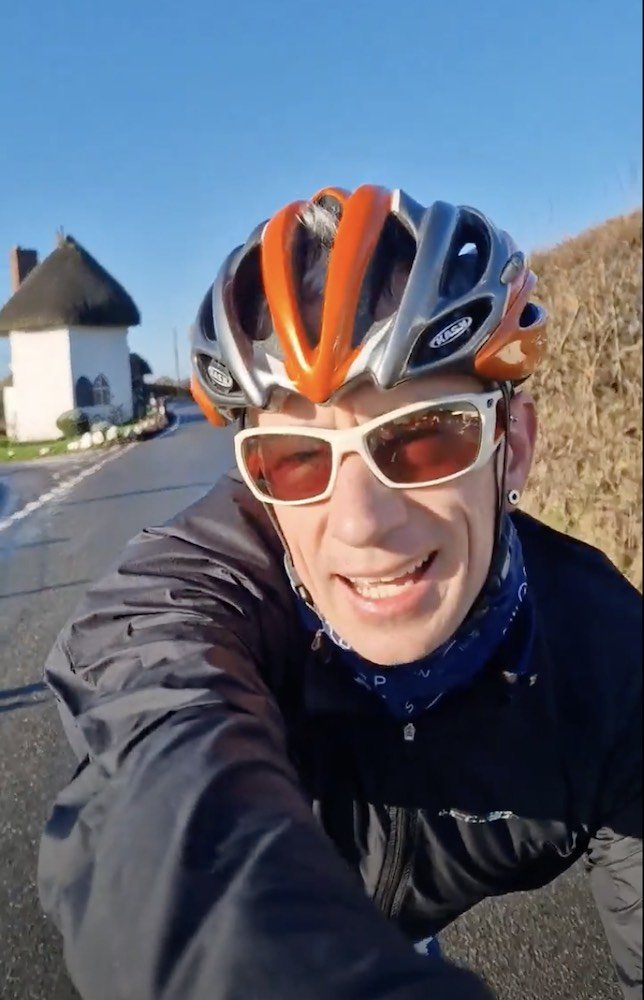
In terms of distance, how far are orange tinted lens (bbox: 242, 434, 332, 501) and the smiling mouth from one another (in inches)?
4.6

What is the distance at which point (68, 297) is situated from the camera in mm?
1438

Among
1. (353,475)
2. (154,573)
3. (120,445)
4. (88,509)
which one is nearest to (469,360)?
(353,475)

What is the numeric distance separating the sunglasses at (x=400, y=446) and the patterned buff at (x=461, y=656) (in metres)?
0.16

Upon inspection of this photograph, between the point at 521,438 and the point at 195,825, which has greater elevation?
the point at 521,438

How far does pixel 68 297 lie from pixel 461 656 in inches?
34.5

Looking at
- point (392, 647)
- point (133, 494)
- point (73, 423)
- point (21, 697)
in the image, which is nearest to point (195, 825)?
point (392, 647)

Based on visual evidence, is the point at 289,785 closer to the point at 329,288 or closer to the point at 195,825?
the point at 195,825

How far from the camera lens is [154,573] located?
3.58 feet

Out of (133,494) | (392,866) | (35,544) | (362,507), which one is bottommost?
(392,866)

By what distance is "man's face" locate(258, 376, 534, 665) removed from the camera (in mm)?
968

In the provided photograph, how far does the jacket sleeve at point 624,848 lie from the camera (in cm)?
78

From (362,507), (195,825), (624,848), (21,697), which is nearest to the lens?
(195,825)

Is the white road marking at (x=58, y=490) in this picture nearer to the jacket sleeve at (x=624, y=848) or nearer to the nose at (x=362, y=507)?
the nose at (x=362, y=507)

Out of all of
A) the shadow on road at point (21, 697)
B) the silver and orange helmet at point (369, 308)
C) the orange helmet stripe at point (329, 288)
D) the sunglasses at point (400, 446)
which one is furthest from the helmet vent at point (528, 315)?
the shadow on road at point (21, 697)
